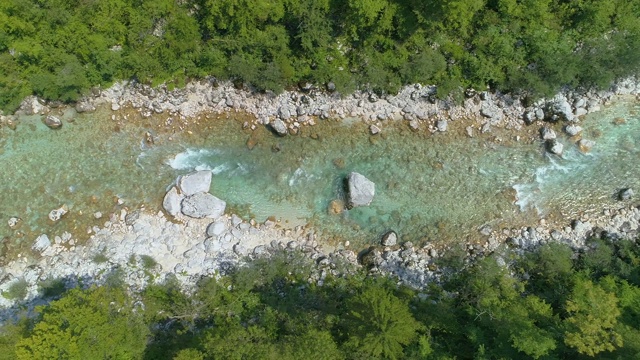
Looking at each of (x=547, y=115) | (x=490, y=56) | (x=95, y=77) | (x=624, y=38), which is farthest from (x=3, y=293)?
(x=624, y=38)

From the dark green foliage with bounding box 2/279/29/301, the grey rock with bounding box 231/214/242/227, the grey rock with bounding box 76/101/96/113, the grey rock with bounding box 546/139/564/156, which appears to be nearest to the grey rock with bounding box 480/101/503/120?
the grey rock with bounding box 546/139/564/156

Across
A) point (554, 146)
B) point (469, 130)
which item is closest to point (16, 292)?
point (469, 130)

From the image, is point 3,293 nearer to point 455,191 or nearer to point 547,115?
point 455,191

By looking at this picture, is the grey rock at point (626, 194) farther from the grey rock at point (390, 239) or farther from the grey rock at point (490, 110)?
the grey rock at point (390, 239)

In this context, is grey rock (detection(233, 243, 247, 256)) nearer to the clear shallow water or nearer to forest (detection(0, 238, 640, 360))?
forest (detection(0, 238, 640, 360))

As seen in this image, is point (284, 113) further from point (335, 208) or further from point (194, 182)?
point (194, 182)

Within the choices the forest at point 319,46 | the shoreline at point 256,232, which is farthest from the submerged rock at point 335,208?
the forest at point 319,46
